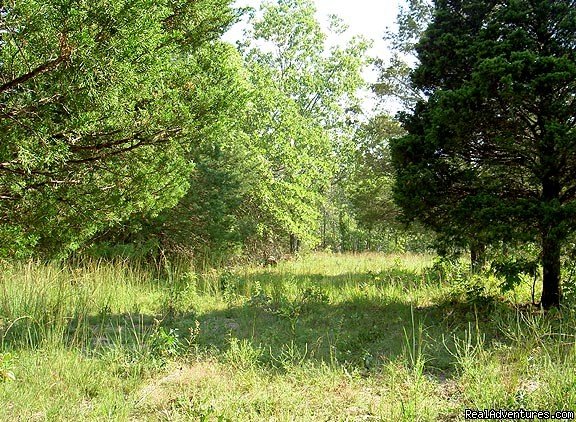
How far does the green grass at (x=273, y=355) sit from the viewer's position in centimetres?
286

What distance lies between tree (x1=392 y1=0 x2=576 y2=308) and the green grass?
1.07 metres

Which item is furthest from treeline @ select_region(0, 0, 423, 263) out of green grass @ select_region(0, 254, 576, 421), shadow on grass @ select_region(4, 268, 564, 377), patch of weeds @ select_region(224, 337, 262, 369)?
patch of weeds @ select_region(224, 337, 262, 369)

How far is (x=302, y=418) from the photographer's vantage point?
8.90ft

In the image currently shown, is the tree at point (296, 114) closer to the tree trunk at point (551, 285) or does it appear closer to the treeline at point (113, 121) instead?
the treeline at point (113, 121)

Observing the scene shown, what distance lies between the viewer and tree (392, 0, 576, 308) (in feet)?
14.7

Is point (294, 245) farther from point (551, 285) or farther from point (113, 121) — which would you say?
point (113, 121)

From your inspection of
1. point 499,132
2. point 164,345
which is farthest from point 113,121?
point 499,132

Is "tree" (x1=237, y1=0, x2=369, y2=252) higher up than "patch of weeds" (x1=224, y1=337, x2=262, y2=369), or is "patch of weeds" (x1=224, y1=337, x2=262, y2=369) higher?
"tree" (x1=237, y1=0, x2=369, y2=252)

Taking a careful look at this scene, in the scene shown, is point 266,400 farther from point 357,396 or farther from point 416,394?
point 416,394

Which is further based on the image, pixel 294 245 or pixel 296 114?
pixel 294 245

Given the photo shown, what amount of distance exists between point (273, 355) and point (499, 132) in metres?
3.73

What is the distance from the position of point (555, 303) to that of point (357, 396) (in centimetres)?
348

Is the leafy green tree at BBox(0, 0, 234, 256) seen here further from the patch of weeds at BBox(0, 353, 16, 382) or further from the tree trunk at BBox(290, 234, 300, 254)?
the tree trunk at BBox(290, 234, 300, 254)

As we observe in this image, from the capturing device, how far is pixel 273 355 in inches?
158
